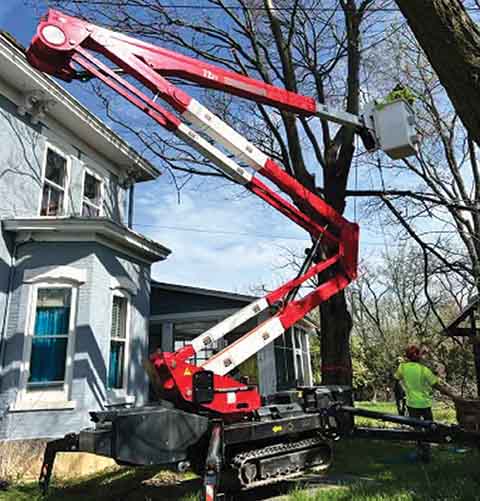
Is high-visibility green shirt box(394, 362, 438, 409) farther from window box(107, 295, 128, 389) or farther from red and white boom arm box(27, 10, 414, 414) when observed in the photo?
window box(107, 295, 128, 389)

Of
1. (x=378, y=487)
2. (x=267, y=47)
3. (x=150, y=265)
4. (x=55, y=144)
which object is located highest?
(x=267, y=47)

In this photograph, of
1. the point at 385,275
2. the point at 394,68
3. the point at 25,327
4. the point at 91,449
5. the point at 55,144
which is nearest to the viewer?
the point at 91,449

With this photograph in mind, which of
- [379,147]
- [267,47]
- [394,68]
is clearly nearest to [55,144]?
[267,47]

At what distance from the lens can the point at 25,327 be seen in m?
8.38

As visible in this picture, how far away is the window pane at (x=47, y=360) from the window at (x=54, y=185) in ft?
10.5

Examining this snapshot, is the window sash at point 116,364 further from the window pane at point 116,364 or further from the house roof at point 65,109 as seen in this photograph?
the house roof at point 65,109

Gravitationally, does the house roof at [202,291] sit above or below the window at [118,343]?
above

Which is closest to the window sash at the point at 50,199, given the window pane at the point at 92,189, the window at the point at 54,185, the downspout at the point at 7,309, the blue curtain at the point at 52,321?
the window at the point at 54,185

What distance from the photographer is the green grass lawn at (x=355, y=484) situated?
5.13m

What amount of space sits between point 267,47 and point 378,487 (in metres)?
10.9

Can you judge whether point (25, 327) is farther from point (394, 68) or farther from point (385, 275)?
point (385, 275)

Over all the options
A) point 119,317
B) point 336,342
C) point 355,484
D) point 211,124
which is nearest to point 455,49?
point 211,124

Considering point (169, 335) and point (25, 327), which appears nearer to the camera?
point (25, 327)

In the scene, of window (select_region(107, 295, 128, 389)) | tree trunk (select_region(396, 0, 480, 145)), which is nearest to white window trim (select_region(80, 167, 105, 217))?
window (select_region(107, 295, 128, 389))
